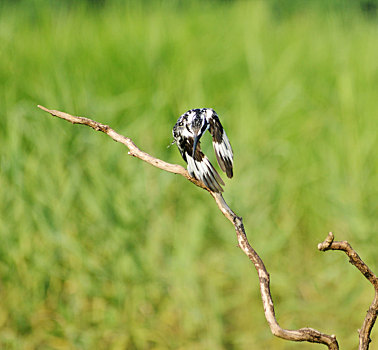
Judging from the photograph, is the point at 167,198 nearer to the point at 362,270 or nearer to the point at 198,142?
the point at 198,142

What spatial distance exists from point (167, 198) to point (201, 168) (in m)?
2.42

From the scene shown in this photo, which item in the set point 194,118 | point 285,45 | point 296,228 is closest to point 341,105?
point 296,228

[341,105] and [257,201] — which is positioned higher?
[341,105]

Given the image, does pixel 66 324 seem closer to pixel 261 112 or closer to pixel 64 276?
pixel 64 276

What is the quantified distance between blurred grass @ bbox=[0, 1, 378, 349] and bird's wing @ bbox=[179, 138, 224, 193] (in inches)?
80.8

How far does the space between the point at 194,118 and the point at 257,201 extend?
95.3 inches

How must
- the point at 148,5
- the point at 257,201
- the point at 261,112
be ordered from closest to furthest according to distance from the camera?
the point at 257,201 → the point at 261,112 → the point at 148,5

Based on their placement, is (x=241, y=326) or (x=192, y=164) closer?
(x=192, y=164)

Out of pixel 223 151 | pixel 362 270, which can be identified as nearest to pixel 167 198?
pixel 223 151

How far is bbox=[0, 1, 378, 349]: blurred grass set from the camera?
2842mm

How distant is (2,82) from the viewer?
3500 millimetres

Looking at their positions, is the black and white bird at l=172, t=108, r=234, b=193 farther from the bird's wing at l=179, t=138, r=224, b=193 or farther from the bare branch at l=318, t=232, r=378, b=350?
the bare branch at l=318, t=232, r=378, b=350

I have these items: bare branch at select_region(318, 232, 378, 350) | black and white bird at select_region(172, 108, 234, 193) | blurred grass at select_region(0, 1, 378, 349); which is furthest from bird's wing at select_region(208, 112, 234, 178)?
blurred grass at select_region(0, 1, 378, 349)

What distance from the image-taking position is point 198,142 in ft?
2.50
